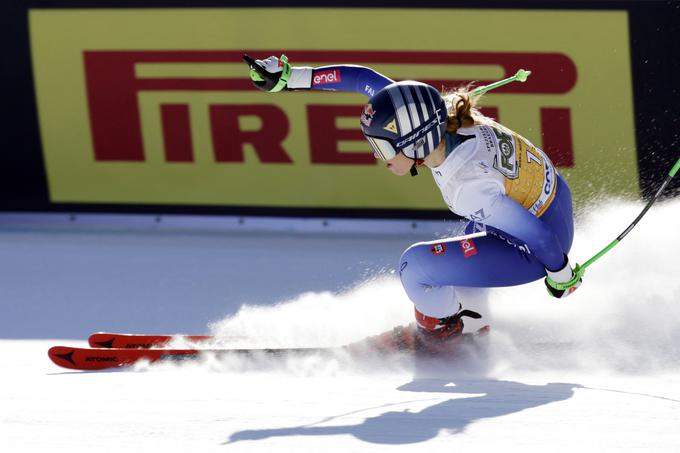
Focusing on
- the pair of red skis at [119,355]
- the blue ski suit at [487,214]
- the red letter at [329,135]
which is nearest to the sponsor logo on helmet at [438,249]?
the blue ski suit at [487,214]

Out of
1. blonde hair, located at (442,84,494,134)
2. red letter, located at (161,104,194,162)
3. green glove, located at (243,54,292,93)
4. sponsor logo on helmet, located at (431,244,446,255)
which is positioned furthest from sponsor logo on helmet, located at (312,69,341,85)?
red letter, located at (161,104,194,162)

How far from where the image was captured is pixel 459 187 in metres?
4.23

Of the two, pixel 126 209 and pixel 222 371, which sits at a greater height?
pixel 126 209

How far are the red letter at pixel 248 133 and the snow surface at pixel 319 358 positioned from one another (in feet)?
1.67

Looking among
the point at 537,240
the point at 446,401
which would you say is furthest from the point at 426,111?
the point at 446,401

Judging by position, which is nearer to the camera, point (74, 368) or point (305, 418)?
point (305, 418)

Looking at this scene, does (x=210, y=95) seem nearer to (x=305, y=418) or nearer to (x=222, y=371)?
(x=222, y=371)

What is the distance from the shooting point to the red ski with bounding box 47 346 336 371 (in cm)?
464

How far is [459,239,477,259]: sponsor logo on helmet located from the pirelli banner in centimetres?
205

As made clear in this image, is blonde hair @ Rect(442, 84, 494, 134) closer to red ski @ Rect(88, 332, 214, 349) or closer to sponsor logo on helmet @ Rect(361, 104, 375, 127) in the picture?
sponsor logo on helmet @ Rect(361, 104, 375, 127)

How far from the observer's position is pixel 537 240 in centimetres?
416

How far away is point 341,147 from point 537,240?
2.76 metres

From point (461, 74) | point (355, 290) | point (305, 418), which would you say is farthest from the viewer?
point (461, 74)

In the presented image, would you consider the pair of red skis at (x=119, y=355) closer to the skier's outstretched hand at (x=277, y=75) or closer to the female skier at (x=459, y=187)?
the female skier at (x=459, y=187)
